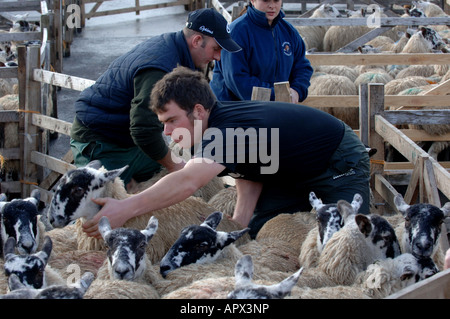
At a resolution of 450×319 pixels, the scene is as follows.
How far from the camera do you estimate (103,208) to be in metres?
3.20

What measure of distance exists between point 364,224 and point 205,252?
0.80m

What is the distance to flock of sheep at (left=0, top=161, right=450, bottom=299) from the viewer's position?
2.53m

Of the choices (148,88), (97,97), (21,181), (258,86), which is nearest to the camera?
(148,88)

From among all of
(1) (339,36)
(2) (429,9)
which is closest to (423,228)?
(1) (339,36)

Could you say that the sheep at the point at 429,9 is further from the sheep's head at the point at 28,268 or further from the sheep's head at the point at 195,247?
the sheep's head at the point at 28,268

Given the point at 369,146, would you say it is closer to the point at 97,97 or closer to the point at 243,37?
the point at 243,37

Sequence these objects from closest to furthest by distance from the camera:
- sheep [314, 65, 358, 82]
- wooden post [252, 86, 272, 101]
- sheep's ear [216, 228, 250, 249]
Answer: sheep's ear [216, 228, 250, 249]
wooden post [252, 86, 272, 101]
sheep [314, 65, 358, 82]

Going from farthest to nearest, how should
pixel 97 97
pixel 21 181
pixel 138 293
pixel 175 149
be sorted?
pixel 21 181, pixel 175 149, pixel 97 97, pixel 138 293

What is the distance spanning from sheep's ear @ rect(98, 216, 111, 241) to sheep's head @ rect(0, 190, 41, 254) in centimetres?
48

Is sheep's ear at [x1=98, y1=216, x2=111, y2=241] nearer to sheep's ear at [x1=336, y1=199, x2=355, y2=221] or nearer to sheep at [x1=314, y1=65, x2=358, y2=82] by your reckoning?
sheep's ear at [x1=336, y1=199, x2=355, y2=221]

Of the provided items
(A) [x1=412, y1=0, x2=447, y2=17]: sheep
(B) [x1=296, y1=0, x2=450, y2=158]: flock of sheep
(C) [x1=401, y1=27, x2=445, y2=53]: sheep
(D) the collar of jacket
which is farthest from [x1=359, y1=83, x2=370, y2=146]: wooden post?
(A) [x1=412, y1=0, x2=447, y2=17]: sheep

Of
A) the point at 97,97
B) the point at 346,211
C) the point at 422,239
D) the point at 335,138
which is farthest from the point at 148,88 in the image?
the point at 422,239

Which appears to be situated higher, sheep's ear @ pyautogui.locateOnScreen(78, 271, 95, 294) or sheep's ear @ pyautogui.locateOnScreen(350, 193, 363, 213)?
sheep's ear @ pyautogui.locateOnScreen(78, 271, 95, 294)

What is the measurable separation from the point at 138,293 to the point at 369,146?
8.87ft
